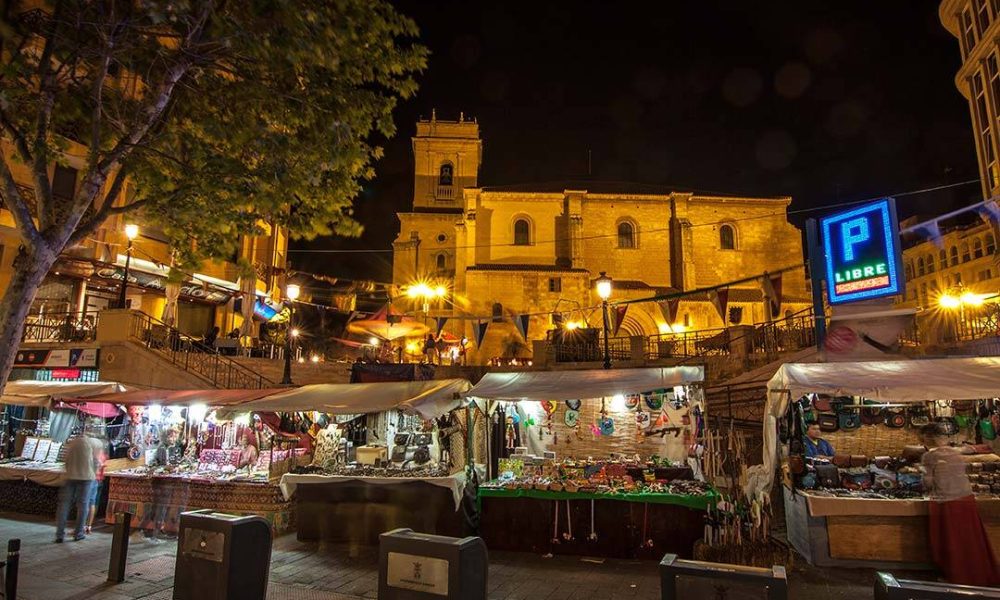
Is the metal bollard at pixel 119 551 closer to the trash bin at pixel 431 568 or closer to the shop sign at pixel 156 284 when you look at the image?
the trash bin at pixel 431 568

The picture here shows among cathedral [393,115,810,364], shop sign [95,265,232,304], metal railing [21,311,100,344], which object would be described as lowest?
metal railing [21,311,100,344]

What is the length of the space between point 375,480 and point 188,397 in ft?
14.9

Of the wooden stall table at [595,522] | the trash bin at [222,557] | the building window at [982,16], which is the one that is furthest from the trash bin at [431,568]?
the building window at [982,16]

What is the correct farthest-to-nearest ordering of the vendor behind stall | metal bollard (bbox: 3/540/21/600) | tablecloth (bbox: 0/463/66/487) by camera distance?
tablecloth (bbox: 0/463/66/487), the vendor behind stall, metal bollard (bbox: 3/540/21/600)

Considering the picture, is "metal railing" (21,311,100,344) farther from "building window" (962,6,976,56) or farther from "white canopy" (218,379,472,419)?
"building window" (962,6,976,56)

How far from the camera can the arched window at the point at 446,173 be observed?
4800 centimetres

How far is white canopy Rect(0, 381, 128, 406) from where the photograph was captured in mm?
11297

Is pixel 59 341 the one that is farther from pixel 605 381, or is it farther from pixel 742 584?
pixel 742 584

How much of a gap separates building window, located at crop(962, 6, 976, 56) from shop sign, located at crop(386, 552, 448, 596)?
1095 inches

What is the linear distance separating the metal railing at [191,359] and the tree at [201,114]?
9.56m

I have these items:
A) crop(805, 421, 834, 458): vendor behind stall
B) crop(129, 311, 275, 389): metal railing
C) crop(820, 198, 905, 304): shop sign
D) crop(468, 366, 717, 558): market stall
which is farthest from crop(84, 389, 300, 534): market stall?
crop(820, 198, 905, 304): shop sign

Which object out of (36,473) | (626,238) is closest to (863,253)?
(36,473)

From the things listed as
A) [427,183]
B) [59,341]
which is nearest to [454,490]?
[59,341]

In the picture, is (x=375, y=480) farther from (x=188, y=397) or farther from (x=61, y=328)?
(x=61, y=328)
